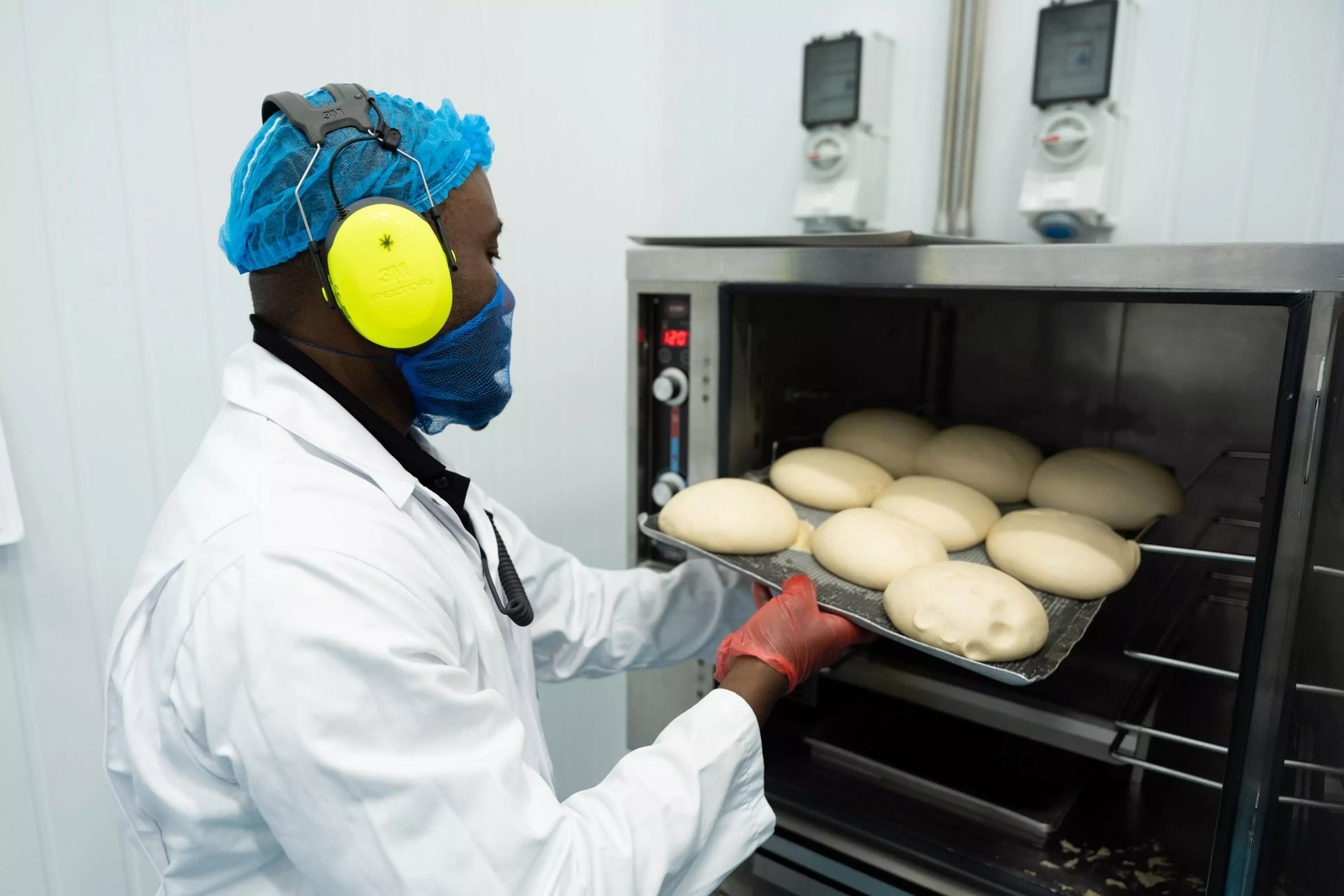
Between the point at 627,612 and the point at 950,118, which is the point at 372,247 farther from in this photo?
the point at 950,118

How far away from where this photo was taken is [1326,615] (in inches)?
30.4

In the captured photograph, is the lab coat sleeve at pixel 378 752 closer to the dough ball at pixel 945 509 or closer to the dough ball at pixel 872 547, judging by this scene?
the dough ball at pixel 872 547

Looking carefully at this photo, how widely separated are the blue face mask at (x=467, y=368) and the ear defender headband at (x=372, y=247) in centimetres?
6

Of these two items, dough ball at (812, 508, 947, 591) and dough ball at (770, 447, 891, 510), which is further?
dough ball at (770, 447, 891, 510)

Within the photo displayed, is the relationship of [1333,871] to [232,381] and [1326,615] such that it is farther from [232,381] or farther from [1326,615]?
[232,381]

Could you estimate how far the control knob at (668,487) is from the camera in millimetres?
1336

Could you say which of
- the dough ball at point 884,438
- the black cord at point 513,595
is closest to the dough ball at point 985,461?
the dough ball at point 884,438

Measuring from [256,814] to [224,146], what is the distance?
917 millimetres

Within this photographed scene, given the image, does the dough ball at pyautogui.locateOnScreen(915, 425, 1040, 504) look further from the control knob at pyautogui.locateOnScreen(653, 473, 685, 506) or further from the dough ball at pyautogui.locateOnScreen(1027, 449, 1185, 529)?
the control knob at pyautogui.locateOnScreen(653, 473, 685, 506)

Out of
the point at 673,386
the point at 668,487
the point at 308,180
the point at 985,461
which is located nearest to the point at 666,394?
the point at 673,386

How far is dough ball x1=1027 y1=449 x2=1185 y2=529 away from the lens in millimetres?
1185

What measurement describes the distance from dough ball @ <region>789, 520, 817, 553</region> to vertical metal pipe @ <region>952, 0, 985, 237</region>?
636 millimetres

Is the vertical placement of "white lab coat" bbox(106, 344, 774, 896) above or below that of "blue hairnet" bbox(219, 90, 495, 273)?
below

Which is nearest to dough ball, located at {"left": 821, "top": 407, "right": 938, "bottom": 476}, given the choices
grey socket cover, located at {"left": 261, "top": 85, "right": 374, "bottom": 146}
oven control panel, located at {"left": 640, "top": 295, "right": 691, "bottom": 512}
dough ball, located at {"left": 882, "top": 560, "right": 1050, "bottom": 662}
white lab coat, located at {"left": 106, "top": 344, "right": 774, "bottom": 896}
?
oven control panel, located at {"left": 640, "top": 295, "right": 691, "bottom": 512}
